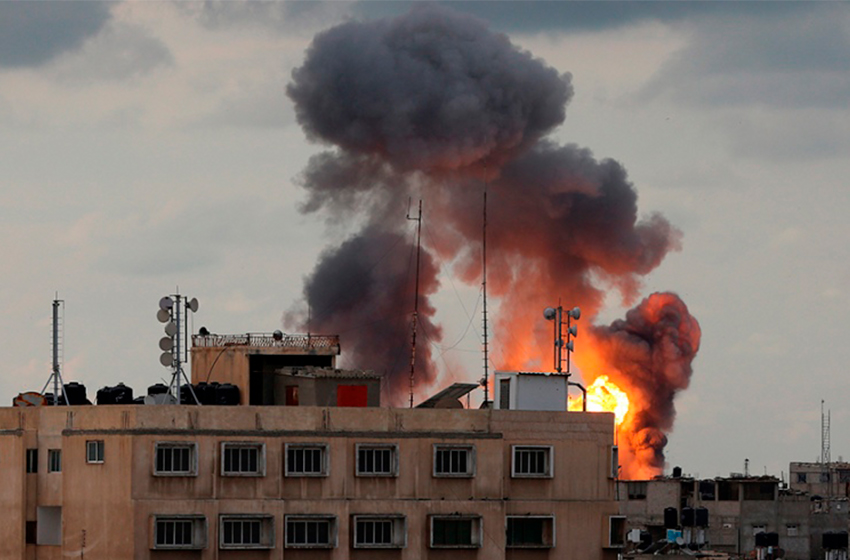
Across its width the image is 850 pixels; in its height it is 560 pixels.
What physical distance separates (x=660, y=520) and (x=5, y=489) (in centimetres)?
5898

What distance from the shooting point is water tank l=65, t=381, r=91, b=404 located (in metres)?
85.9

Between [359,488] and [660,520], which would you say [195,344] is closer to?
[359,488]

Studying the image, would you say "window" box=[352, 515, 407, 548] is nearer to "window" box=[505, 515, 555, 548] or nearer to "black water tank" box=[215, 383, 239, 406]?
"window" box=[505, 515, 555, 548]

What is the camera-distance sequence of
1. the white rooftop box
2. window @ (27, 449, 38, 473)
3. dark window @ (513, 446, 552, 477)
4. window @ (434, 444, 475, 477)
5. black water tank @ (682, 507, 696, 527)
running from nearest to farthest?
window @ (27, 449, 38, 473) → window @ (434, 444, 475, 477) → dark window @ (513, 446, 552, 477) → the white rooftop box → black water tank @ (682, 507, 696, 527)

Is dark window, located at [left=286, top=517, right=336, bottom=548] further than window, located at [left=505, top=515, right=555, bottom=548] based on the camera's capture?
No

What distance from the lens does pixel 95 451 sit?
78.4m

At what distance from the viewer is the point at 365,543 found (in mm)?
79625

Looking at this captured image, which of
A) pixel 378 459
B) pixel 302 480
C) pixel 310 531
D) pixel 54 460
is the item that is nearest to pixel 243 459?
pixel 302 480

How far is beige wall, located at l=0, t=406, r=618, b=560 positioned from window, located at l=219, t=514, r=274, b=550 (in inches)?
13.3

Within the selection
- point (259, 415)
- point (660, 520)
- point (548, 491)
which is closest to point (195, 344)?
point (259, 415)

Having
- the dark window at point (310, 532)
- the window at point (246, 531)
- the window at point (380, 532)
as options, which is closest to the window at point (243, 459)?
the window at point (246, 531)

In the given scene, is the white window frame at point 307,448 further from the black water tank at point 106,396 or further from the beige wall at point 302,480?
the black water tank at point 106,396

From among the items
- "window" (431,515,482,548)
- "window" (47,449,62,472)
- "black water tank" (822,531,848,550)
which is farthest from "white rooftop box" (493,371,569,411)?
"black water tank" (822,531,848,550)

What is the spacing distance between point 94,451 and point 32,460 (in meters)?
3.46
